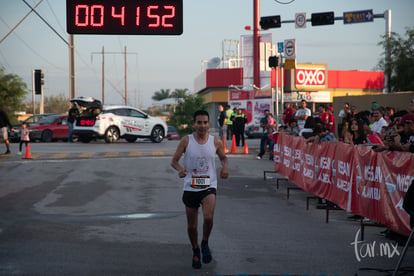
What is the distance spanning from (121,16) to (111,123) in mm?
15411

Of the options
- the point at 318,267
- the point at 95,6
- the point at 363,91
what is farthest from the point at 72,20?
the point at 363,91

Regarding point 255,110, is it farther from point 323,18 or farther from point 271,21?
point 323,18

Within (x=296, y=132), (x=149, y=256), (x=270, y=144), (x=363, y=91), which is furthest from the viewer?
(x=363, y=91)

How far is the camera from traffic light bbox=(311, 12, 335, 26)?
27.9m

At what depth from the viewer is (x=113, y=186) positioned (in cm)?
1466

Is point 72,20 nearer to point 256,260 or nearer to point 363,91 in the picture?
point 256,260

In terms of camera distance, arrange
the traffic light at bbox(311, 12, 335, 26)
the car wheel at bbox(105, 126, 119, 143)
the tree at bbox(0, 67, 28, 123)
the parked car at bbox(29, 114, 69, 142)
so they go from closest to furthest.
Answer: the traffic light at bbox(311, 12, 335, 26) → the car wheel at bbox(105, 126, 119, 143) → the parked car at bbox(29, 114, 69, 142) → the tree at bbox(0, 67, 28, 123)

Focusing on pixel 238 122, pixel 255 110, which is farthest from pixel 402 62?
pixel 238 122

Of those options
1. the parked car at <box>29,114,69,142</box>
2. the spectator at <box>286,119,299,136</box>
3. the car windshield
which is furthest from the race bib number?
the car windshield

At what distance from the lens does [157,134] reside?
30453mm

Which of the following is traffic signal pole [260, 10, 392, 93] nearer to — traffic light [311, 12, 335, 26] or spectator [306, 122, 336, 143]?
traffic light [311, 12, 335, 26]

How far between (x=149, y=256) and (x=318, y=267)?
202 centimetres

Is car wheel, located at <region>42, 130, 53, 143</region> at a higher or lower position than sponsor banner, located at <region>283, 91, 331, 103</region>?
lower

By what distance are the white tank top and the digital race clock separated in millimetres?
7581
